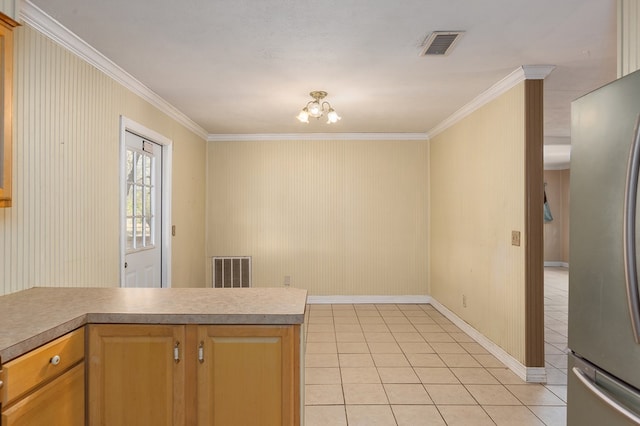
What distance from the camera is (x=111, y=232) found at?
276 cm

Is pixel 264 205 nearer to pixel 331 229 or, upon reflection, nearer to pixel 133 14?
pixel 331 229

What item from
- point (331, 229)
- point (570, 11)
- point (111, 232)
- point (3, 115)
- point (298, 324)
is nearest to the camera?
point (298, 324)

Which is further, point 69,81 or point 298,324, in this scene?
point 69,81

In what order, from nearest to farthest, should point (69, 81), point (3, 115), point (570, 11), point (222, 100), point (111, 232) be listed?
1. point (3, 115)
2. point (570, 11)
3. point (69, 81)
4. point (111, 232)
5. point (222, 100)

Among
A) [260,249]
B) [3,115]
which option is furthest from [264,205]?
[3,115]

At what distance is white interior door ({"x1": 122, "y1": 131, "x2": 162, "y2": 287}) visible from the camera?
3191mm

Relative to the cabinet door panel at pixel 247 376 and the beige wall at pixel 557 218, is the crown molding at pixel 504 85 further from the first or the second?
the beige wall at pixel 557 218

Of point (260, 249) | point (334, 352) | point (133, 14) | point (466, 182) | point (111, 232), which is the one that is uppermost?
point (133, 14)

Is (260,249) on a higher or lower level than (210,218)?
lower

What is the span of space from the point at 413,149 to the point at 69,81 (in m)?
4.21

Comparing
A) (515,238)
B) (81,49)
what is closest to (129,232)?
(81,49)

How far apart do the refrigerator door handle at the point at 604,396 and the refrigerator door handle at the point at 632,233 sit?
25 cm

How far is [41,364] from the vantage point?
134 centimetres

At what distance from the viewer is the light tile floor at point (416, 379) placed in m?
2.43
